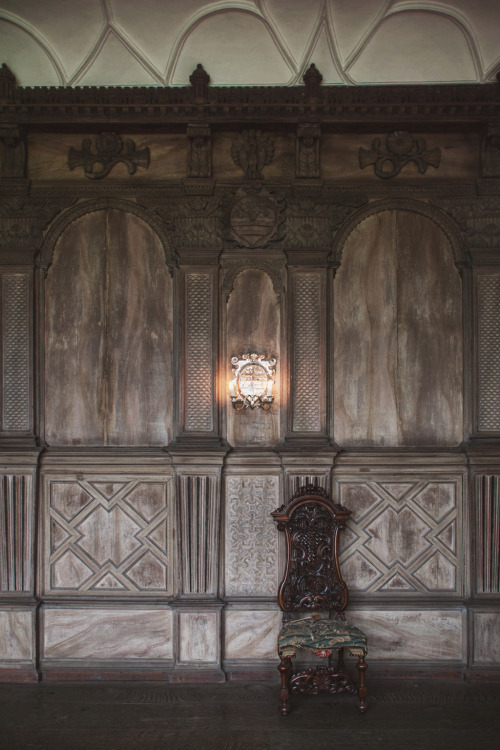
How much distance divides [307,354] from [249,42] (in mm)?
2333

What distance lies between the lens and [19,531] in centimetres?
462


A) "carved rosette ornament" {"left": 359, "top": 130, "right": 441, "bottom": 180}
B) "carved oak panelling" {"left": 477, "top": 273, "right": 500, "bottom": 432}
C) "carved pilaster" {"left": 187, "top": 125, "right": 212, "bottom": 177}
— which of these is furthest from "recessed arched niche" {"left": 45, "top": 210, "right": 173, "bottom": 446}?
"carved oak panelling" {"left": 477, "top": 273, "right": 500, "bottom": 432}

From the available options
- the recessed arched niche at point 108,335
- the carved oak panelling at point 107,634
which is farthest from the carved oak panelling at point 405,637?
the recessed arched niche at point 108,335

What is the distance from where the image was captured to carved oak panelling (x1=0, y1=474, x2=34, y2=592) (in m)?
4.61

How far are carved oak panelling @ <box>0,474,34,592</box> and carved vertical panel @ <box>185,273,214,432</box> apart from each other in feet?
4.12

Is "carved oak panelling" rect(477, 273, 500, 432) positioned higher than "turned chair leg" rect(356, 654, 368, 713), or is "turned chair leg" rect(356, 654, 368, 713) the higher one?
"carved oak panelling" rect(477, 273, 500, 432)

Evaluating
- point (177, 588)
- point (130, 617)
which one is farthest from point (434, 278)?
point (130, 617)

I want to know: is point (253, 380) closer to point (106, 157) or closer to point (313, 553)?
point (313, 553)

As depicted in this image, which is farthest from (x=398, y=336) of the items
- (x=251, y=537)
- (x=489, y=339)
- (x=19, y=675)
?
(x=19, y=675)

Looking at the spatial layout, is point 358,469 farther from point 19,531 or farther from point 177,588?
point 19,531

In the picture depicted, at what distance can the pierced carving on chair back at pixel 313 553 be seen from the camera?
4.43 m

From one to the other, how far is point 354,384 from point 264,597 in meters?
1.63

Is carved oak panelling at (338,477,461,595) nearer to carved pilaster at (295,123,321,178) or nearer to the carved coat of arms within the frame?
the carved coat of arms

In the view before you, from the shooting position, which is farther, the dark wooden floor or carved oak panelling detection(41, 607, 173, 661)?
carved oak panelling detection(41, 607, 173, 661)
